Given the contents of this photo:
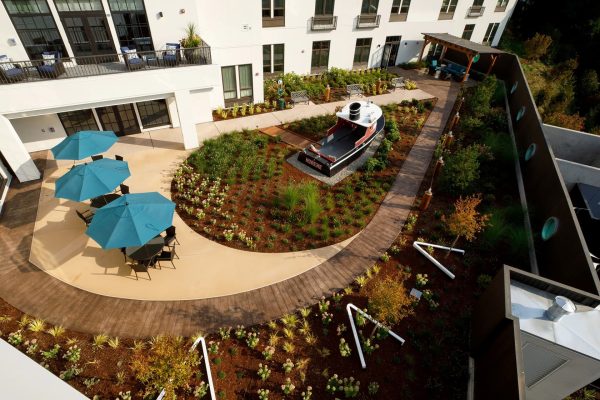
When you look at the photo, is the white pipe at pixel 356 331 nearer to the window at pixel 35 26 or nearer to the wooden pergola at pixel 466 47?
the window at pixel 35 26

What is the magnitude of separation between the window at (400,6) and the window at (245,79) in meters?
13.9

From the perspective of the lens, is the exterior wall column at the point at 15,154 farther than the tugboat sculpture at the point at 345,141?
No

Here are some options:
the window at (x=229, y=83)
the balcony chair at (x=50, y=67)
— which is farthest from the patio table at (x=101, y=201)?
the window at (x=229, y=83)

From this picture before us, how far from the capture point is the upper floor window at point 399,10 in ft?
84.0

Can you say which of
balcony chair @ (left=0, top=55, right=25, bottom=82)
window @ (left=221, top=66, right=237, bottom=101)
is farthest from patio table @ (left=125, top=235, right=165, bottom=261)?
window @ (left=221, top=66, right=237, bottom=101)

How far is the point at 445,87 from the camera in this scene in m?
26.4

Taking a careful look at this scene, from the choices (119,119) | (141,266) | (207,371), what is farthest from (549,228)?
(119,119)

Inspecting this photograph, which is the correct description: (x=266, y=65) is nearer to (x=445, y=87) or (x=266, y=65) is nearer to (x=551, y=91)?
(x=445, y=87)

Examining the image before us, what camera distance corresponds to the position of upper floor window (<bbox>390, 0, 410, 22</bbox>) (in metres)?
25.6

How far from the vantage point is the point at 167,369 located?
765cm

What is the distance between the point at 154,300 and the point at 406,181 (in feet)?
39.6

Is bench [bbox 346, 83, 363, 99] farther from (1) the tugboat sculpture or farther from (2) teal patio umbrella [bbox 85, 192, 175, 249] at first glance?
(2) teal patio umbrella [bbox 85, 192, 175, 249]

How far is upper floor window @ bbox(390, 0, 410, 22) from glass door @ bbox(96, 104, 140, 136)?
21.2 metres

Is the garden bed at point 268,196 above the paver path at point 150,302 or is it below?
above
